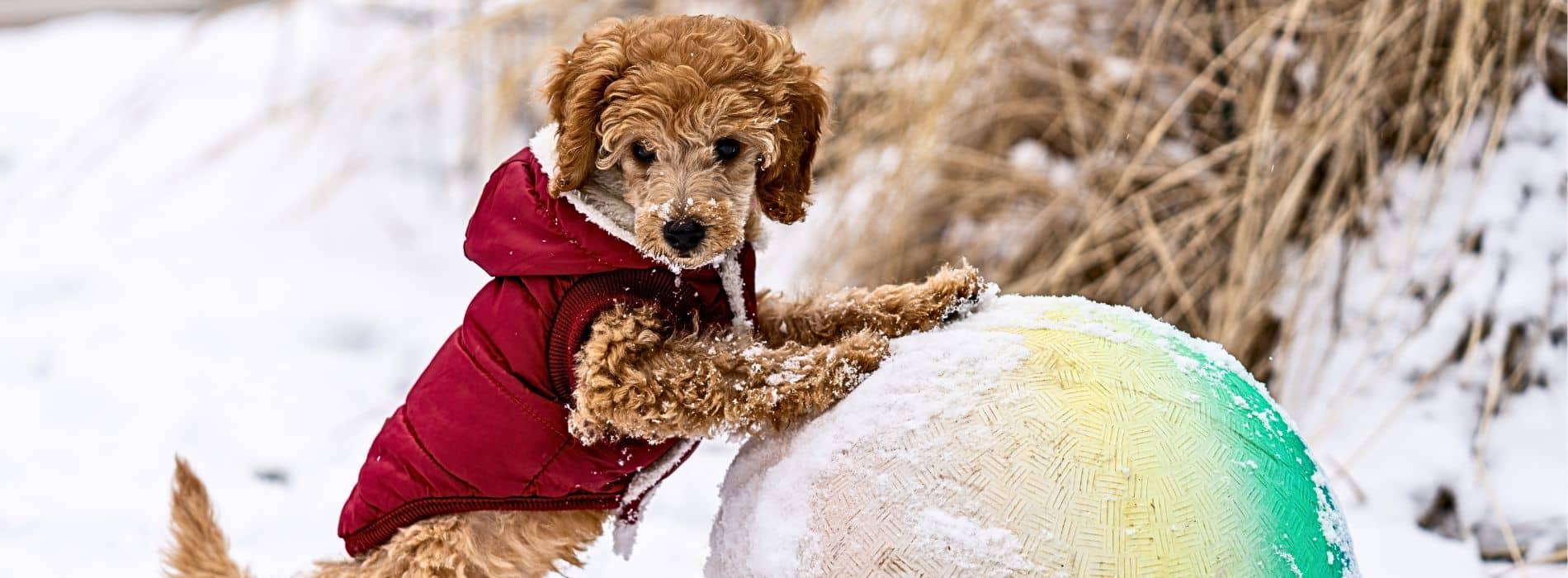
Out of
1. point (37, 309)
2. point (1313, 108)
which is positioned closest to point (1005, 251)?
point (1313, 108)

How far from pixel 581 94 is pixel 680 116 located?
17cm

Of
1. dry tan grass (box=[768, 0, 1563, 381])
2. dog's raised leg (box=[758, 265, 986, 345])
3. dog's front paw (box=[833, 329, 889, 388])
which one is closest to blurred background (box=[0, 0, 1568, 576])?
dry tan grass (box=[768, 0, 1563, 381])

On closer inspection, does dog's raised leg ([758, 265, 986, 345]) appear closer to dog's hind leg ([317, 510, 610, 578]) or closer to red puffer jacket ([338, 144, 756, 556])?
red puffer jacket ([338, 144, 756, 556])

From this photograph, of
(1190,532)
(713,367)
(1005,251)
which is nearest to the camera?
(1190,532)

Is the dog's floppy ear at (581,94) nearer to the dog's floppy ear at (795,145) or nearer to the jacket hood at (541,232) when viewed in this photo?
the jacket hood at (541,232)

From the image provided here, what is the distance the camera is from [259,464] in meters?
4.10

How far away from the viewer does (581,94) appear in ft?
6.66

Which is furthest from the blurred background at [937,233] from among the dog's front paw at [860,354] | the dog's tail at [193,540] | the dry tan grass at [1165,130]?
the dog's tail at [193,540]

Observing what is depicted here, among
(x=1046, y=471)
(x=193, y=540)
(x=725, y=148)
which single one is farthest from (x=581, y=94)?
(x=193, y=540)

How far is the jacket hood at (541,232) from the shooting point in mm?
2100

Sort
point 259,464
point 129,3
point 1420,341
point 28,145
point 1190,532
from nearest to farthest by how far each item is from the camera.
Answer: point 1190,532
point 1420,341
point 259,464
point 28,145
point 129,3

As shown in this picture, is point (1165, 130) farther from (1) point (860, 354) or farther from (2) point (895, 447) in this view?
(2) point (895, 447)

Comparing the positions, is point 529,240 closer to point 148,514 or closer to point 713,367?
point 713,367

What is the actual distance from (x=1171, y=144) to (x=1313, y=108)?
58cm
